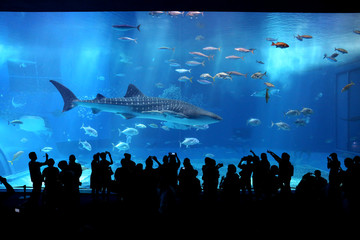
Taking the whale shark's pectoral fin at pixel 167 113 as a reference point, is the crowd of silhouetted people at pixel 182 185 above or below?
below

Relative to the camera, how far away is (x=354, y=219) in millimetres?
3141

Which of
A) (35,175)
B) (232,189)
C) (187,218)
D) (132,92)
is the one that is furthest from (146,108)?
(187,218)

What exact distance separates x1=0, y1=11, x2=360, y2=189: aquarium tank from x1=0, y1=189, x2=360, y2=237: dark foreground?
4.19m

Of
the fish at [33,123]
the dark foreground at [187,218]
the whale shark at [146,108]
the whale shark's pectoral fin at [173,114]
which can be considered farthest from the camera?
the fish at [33,123]

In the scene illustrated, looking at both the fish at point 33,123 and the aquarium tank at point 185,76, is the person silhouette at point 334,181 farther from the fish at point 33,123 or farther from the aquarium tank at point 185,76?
the fish at point 33,123

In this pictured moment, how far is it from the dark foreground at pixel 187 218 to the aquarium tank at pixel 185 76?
4187mm

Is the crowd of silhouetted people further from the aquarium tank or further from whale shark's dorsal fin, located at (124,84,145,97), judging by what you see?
whale shark's dorsal fin, located at (124,84,145,97)

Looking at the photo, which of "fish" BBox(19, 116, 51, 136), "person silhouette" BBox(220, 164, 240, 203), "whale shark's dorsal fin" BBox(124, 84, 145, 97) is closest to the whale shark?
"whale shark's dorsal fin" BBox(124, 84, 145, 97)

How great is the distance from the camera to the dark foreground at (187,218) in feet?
10.1

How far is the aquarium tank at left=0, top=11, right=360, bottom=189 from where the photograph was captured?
12727mm

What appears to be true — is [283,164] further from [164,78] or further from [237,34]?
[164,78]

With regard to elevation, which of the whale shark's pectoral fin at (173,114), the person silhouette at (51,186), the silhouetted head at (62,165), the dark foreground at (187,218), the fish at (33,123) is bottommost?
the dark foreground at (187,218)

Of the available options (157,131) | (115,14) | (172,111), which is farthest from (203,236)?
(157,131)

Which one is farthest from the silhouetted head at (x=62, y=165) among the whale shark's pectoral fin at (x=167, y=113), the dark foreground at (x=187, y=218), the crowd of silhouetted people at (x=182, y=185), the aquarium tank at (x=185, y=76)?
the whale shark's pectoral fin at (x=167, y=113)
